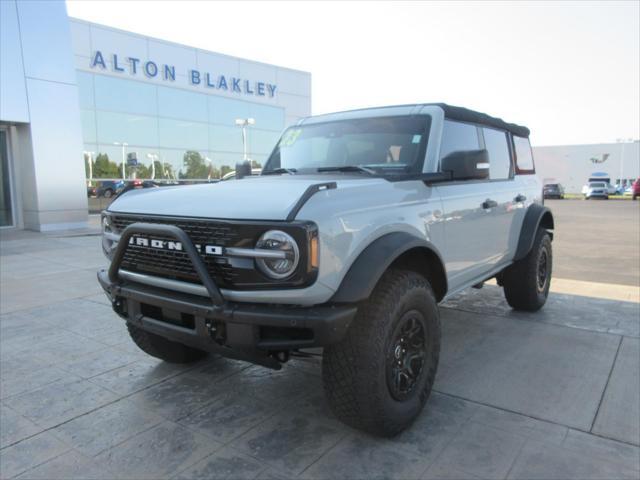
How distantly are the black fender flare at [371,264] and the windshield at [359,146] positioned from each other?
0.77 metres

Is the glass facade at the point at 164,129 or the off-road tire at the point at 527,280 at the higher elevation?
the glass facade at the point at 164,129

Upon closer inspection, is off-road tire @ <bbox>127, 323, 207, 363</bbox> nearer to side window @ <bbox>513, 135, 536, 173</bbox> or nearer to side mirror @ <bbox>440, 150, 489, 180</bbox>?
side mirror @ <bbox>440, 150, 489, 180</bbox>

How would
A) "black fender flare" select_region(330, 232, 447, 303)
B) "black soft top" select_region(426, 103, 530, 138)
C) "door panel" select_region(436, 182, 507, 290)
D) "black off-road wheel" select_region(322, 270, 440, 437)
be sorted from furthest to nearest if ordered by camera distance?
"black soft top" select_region(426, 103, 530, 138) < "door panel" select_region(436, 182, 507, 290) < "black off-road wheel" select_region(322, 270, 440, 437) < "black fender flare" select_region(330, 232, 447, 303)

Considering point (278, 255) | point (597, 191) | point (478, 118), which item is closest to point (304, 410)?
point (278, 255)

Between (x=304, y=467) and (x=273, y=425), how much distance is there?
459mm

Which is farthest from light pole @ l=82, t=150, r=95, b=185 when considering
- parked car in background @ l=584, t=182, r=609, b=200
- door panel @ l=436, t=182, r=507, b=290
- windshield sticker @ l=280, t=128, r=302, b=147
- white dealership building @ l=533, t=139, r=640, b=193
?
white dealership building @ l=533, t=139, r=640, b=193

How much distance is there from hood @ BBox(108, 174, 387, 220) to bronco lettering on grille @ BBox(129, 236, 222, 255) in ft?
0.50

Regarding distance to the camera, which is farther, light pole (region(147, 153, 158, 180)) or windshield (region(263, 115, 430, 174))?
light pole (region(147, 153, 158, 180))

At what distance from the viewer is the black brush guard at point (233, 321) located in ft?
7.11

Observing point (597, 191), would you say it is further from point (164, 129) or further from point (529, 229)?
point (529, 229)

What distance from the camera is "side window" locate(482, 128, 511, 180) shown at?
14.0 feet

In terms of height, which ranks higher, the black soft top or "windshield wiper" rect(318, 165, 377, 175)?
the black soft top

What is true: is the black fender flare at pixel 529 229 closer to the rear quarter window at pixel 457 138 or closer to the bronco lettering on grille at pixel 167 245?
the rear quarter window at pixel 457 138

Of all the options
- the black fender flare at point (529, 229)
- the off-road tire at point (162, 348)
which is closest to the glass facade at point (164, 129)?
the off-road tire at point (162, 348)
